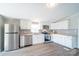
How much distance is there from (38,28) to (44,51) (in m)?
0.60

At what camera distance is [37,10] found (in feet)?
7.38

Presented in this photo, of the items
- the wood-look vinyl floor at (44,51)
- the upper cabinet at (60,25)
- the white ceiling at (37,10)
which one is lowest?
the wood-look vinyl floor at (44,51)

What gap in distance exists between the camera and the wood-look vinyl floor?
7.18 feet

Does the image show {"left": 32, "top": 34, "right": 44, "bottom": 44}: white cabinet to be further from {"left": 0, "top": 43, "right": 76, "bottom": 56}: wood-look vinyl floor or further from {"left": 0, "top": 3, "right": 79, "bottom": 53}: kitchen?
{"left": 0, "top": 43, "right": 76, "bottom": 56}: wood-look vinyl floor

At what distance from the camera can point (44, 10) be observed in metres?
2.24

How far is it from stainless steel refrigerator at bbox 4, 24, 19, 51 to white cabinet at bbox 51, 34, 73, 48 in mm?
952

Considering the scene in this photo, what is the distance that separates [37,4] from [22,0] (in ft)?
1.14

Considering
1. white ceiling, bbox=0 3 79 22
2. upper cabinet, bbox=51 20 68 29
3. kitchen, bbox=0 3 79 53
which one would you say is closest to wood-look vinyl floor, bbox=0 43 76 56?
kitchen, bbox=0 3 79 53

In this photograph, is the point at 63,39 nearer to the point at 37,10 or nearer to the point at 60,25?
the point at 60,25

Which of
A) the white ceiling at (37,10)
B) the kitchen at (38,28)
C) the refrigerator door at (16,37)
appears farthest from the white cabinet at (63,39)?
the refrigerator door at (16,37)

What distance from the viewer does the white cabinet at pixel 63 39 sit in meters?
2.31

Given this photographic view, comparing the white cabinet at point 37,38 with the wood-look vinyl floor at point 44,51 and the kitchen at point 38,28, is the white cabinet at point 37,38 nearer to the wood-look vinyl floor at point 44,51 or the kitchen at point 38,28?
the kitchen at point 38,28

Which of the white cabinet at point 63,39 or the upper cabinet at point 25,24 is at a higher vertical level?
the upper cabinet at point 25,24

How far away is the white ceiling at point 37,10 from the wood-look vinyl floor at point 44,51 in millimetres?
687
